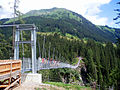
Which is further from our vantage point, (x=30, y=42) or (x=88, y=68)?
(x=88, y=68)

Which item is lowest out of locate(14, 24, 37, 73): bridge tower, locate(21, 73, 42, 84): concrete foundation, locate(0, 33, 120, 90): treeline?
locate(0, 33, 120, 90): treeline

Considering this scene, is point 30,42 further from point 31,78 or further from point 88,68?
point 88,68

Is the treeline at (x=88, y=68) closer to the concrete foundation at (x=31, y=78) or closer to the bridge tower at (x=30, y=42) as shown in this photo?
the bridge tower at (x=30, y=42)

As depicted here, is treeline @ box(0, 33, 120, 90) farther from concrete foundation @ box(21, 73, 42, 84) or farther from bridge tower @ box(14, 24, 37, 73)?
concrete foundation @ box(21, 73, 42, 84)

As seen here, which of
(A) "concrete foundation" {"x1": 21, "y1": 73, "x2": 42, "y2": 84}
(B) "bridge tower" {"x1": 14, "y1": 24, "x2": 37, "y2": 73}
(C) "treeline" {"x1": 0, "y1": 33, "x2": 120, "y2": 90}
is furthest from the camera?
(C) "treeline" {"x1": 0, "y1": 33, "x2": 120, "y2": 90}

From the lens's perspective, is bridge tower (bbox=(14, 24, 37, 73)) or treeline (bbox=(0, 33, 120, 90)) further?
treeline (bbox=(0, 33, 120, 90))

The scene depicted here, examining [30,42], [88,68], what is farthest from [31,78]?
[88,68]

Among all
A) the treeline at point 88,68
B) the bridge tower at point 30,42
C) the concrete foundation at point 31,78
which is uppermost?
the bridge tower at point 30,42

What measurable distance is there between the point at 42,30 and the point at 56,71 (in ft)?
275

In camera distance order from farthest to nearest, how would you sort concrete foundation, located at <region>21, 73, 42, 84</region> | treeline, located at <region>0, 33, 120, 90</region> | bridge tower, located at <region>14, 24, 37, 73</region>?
treeline, located at <region>0, 33, 120, 90</region>
bridge tower, located at <region>14, 24, 37, 73</region>
concrete foundation, located at <region>21, 73, 42, 84</region>

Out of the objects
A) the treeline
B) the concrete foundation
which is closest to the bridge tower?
the concrete foundation

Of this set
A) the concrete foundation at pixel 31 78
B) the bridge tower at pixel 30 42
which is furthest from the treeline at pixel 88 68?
the concrete foundation at pixel 31 78

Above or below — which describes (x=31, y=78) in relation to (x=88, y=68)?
above

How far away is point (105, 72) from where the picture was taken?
47375 mm
